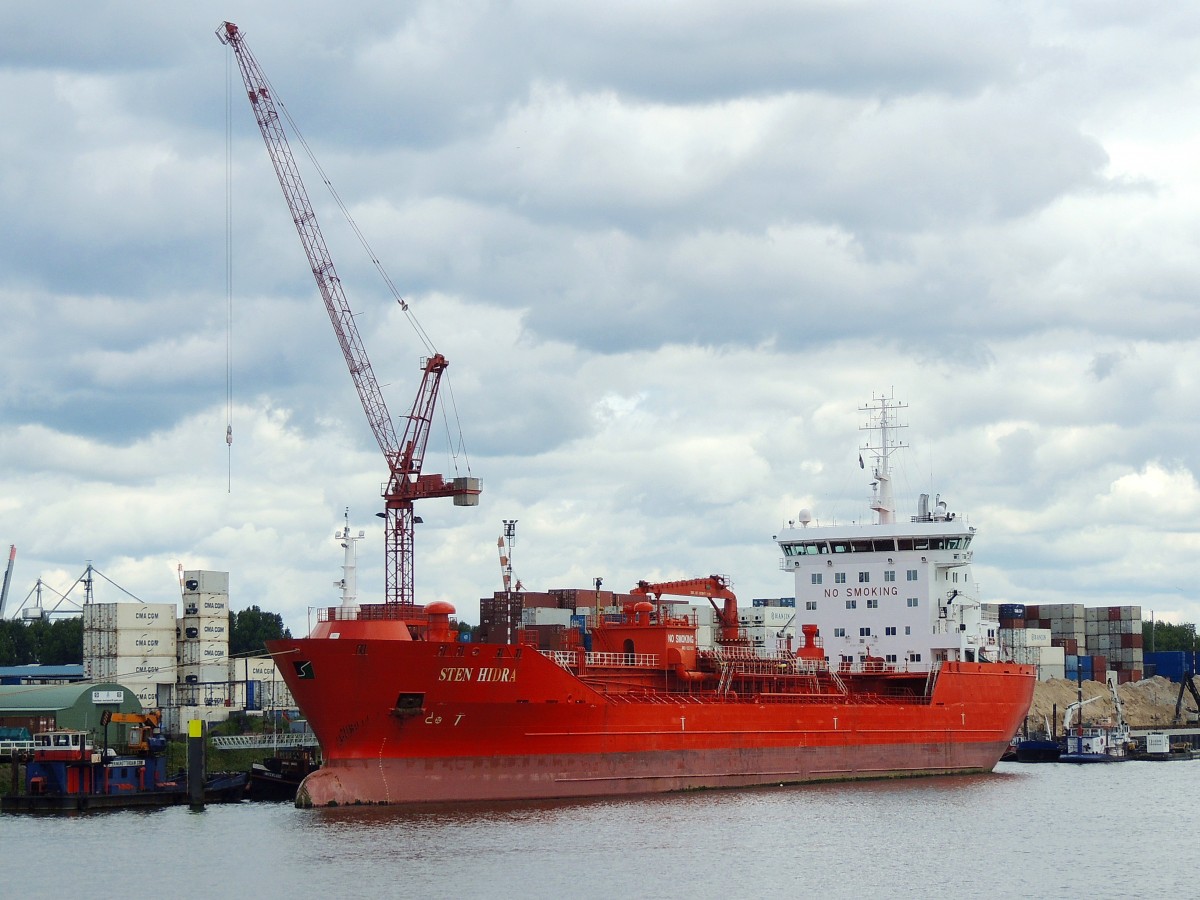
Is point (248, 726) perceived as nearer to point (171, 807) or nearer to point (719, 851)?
point (171, 807)

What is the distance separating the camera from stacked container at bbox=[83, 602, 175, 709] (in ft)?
248

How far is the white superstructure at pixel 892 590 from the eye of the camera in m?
63.4

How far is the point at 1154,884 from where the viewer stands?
37906mm

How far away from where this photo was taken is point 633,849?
40906 millimetres

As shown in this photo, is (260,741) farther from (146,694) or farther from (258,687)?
(258,687)

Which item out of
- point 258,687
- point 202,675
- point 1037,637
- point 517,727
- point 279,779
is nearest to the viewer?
point 517,727

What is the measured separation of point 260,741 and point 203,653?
12321 mm

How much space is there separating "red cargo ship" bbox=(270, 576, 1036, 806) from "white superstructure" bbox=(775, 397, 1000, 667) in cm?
135

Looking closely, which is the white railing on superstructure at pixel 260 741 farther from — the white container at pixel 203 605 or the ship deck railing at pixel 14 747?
the white container at pixel 203 605

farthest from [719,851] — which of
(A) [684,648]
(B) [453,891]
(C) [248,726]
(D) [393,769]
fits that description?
(C) [248,726]

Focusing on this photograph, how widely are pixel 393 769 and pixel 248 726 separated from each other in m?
29.5

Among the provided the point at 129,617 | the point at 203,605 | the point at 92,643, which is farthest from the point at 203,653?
the point at 92,643

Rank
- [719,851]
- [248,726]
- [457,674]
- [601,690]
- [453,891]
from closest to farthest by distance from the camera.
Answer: [453,891], [719,851], [457,674], [601,690], [248,726]

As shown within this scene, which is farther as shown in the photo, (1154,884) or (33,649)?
(33,649)
